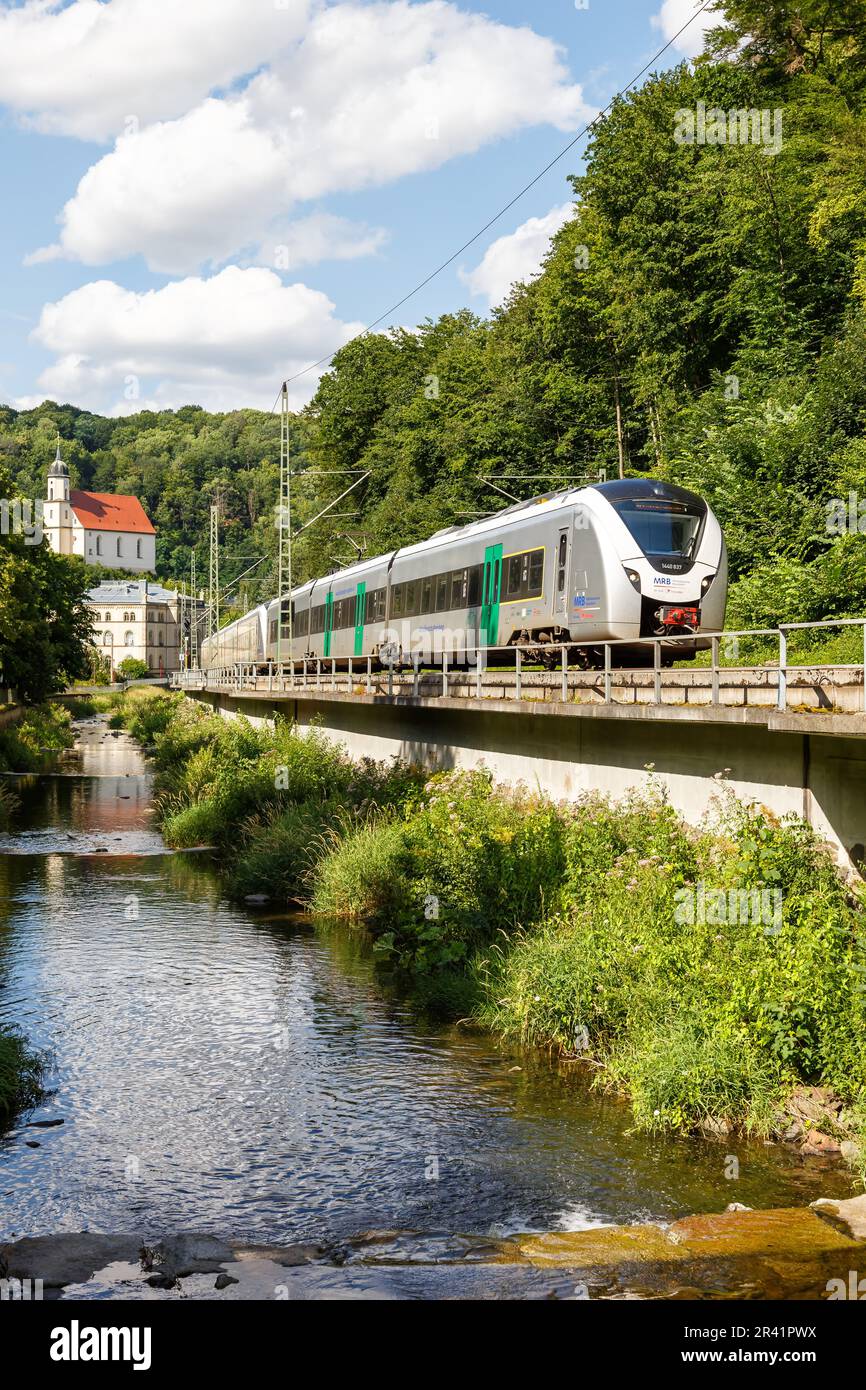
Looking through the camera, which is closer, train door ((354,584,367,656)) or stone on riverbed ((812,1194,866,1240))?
stone on riverbed ((812,1194,866,1240))

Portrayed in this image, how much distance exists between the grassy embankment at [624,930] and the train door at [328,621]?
20.0m

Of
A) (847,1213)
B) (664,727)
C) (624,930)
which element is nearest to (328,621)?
(664,727)

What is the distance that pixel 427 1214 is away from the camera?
34.0ft

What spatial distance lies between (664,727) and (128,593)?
159 m

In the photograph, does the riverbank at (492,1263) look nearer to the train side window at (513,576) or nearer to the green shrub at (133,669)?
the train side window at (513,576)

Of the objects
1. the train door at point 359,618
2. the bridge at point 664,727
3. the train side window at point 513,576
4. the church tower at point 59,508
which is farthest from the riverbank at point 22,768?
the church tower at point 59,508

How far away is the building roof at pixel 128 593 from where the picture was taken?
167m

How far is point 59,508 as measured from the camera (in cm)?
19138

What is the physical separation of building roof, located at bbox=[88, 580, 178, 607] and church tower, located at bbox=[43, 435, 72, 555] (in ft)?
69.3

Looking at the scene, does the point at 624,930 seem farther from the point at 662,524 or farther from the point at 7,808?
the point at 7,808

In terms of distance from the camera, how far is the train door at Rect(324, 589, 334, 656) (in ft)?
147

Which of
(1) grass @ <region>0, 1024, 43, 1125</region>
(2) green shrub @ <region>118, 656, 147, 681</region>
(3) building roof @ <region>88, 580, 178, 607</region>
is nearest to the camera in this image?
(1) grass @ <region>0, 1024, 43, 1125</region>

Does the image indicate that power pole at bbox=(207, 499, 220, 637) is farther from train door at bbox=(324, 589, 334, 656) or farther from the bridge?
the bridge

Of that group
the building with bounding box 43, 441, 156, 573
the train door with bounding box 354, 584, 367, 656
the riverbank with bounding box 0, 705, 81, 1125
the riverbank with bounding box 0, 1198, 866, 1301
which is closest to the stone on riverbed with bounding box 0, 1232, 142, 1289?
the riverbank with bounding box 0, 1198, 866, 1301
